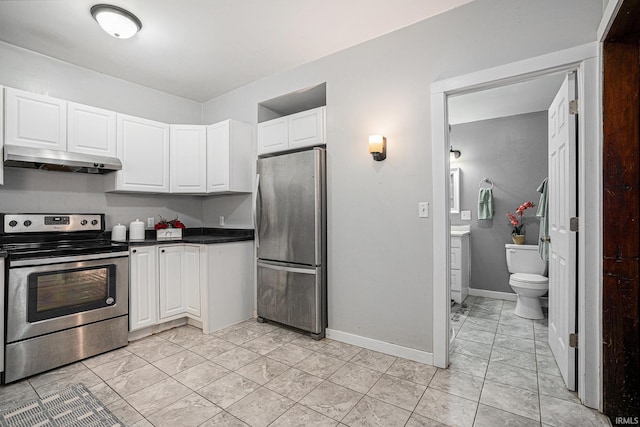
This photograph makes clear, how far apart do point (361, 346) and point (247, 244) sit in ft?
5.35

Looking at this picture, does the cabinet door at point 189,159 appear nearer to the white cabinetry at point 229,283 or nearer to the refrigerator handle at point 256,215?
the refrigerator handle at point 256,215

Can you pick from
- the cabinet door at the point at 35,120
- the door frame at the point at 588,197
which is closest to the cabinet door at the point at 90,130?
the cabinet door at the point at 35,120

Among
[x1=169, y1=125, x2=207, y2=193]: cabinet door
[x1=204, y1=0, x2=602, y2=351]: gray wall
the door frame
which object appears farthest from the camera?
[x1=169, y1=125, x2=207, y2=193]: cabinet door

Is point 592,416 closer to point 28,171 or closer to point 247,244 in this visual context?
point 247,244

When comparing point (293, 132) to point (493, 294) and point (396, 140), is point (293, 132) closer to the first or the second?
point (396, 140)

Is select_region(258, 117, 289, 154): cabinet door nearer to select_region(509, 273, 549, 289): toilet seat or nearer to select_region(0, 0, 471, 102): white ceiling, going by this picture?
select_region(0, 0, 471, 102): white ceiling

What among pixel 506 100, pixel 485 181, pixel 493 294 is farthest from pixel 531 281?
pixel 506 100

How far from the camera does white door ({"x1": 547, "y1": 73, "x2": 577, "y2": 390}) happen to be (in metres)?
1.99

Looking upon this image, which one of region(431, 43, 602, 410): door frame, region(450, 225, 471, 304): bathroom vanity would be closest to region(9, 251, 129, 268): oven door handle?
region(431, 43, 602, 410): door frame

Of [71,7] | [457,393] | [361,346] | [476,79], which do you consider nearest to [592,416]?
[457,393]

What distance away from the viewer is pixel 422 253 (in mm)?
2439

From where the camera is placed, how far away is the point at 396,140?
2574 millimetres

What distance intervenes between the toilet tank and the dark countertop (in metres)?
3.26

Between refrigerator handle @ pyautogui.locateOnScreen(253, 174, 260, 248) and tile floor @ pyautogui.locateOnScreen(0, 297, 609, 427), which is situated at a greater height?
refrigerator handle @ pyautogui.locateOnScreen(253, 174, 260, 248)
